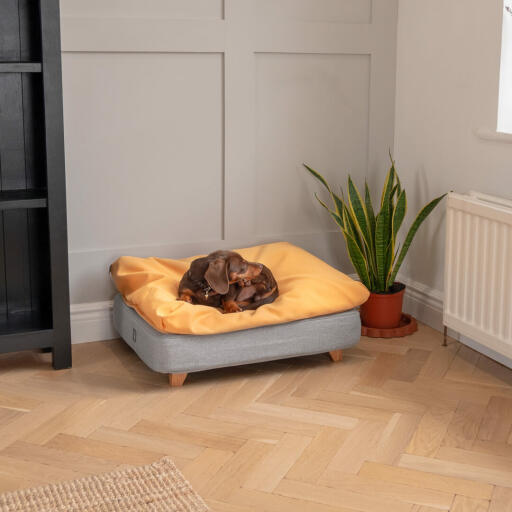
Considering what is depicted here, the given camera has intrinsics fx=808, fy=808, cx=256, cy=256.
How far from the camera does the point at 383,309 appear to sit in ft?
10.4

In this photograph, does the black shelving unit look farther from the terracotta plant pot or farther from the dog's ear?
the terracotta plant pot

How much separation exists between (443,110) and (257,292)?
1.05 meters

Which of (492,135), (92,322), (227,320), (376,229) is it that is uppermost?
(492,135)

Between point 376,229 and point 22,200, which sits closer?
point 22,200

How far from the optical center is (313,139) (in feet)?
11.0

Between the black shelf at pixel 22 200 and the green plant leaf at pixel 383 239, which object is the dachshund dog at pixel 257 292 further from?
the black shelf at pixel 22 200

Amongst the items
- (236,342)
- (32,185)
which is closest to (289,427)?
(236,342)

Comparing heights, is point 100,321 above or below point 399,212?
below

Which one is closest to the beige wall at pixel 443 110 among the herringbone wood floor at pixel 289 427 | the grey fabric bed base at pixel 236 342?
the herringbone wood floor at pixel 289 427

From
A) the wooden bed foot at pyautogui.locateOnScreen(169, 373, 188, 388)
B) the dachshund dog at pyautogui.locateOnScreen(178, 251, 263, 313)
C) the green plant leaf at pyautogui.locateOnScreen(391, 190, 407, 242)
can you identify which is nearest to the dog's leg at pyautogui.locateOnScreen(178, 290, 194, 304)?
the dachshund dog at pyautogui.locateOnScreen(178, 251, 263, 313)

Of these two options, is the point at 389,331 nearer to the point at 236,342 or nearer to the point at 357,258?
the point at 357,258

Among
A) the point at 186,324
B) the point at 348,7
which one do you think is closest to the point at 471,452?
the point at 186,324

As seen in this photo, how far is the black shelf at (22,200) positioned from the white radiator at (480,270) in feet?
4.65

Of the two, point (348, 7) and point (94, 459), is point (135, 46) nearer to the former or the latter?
point (348, 7)
